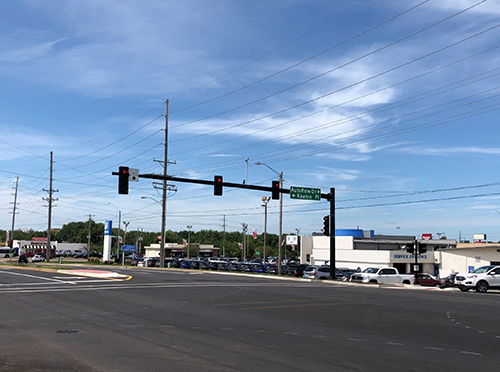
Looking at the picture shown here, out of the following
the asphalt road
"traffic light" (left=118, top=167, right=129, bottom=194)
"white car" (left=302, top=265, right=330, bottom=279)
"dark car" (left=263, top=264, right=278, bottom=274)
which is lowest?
"dark car" (left=263, top=264, right=278, bottom=274)

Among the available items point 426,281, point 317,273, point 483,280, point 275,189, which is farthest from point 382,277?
point 275,189

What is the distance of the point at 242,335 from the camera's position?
11.8 metres

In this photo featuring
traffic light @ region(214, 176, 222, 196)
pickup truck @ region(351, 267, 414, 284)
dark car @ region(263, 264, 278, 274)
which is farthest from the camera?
dark car @ region(263, 264, 278, 274)

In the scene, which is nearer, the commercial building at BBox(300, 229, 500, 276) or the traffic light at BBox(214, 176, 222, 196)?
the traffic light at BBox(214, 176, 222, 196)

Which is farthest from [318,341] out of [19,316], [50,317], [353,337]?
[19,316]

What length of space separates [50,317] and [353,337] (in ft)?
29.5

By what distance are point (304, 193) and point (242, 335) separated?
82.1ft

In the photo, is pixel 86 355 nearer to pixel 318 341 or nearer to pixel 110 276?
pixel 318 341

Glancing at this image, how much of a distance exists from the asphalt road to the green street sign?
1567cm

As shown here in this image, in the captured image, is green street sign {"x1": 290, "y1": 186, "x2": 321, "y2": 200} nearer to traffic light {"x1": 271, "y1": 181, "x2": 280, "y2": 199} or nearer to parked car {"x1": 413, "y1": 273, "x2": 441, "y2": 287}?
traffic light {"x1": 271, "y1": 181, "x2": 280, "y2": 199}

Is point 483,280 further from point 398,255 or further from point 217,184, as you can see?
point 398,255

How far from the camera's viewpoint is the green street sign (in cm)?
3572

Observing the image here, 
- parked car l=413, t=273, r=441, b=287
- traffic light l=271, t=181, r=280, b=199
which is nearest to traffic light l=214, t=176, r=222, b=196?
traffic light l=271, t=181, r=280, b=199

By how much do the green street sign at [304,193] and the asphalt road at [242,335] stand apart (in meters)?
15.7
